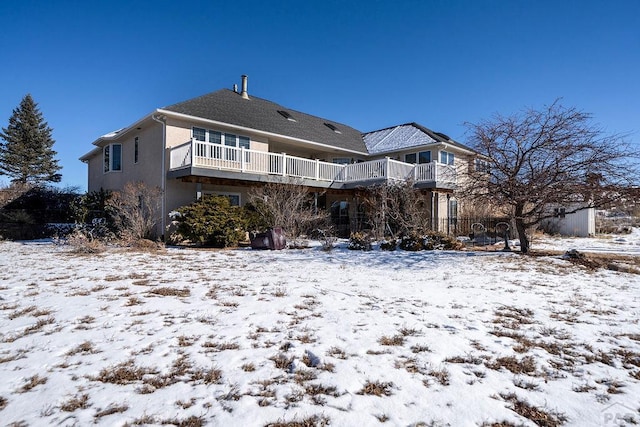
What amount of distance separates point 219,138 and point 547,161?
12.7 meters

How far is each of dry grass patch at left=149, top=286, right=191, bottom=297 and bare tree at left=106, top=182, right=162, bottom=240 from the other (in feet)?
24.1

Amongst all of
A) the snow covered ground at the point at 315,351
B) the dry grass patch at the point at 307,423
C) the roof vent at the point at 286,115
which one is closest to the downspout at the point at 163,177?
the snow covered ground at the point at 315,351

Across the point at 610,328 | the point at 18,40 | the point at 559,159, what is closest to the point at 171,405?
the point at 610,328

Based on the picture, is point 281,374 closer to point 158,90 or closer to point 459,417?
point 459,417

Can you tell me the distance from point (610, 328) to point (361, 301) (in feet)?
10.0

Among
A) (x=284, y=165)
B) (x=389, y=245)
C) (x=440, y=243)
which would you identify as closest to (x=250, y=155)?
(x=284, y=165)

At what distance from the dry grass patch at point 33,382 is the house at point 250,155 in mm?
10560

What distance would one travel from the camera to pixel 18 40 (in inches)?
460

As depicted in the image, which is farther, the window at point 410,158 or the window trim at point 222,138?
the window at point 410,158

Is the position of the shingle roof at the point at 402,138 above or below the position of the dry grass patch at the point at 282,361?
above

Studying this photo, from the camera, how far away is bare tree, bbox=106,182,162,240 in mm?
12125

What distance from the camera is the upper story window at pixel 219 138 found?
49.3ft

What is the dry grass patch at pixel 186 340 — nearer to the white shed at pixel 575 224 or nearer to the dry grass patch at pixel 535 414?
the dry grass patch at pixel 535 414

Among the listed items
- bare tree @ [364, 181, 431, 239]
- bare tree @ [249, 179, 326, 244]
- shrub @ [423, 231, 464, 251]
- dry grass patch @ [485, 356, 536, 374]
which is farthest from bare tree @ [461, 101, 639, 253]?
dry grass patch @ [485, 356, 536, 374]
